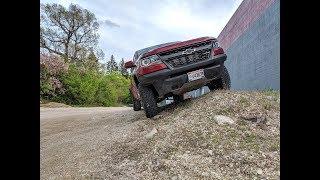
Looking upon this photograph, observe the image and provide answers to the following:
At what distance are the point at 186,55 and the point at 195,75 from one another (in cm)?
45

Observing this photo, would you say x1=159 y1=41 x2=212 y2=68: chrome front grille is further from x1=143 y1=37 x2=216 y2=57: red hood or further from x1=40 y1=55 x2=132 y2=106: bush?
x1=40 y1=55 x2=132 y2=106: bush

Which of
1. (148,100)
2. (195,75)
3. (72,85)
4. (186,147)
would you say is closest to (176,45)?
(195,75)

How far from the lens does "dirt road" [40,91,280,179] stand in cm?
491

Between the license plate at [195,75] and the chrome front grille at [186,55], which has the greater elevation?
the chrome front grille at [186,55]

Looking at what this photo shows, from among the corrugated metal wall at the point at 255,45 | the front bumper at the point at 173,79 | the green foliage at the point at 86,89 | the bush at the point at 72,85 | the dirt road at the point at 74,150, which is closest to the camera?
the dirt road at the point at 74,150

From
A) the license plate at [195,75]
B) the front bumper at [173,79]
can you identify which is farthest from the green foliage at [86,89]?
the license plate at [195,75]

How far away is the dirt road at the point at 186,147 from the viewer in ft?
16.1

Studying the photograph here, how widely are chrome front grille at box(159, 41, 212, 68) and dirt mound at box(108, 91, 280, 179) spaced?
864 millimetres

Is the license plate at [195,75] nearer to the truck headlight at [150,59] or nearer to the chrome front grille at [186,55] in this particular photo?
the chrome front grille at [186,55]

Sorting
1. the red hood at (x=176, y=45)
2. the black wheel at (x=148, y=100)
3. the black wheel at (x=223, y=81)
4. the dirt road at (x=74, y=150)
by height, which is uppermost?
the red hood at (x=176, y=45)

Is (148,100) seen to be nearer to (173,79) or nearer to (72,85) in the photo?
(173,79)

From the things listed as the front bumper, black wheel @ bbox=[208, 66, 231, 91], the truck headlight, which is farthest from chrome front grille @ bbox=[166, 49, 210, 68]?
black wheel @ bbox=[208, 66, 231, 91]
